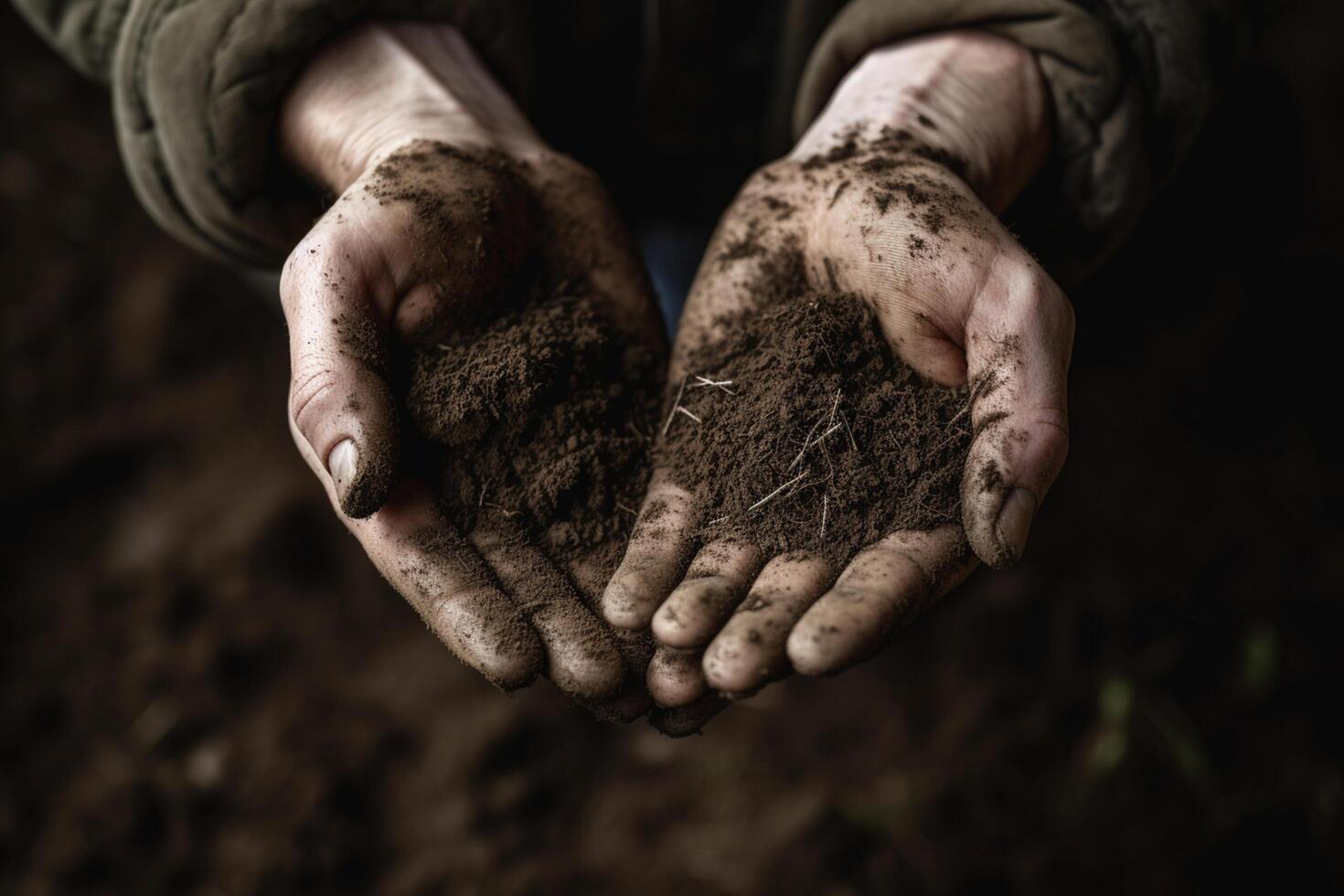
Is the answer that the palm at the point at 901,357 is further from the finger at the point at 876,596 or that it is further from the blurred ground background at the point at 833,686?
the blurred ground background at the point at 833,686

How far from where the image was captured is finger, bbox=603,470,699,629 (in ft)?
4.21

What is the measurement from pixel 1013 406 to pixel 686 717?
1.90ft

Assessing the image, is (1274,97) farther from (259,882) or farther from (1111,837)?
(259,882)

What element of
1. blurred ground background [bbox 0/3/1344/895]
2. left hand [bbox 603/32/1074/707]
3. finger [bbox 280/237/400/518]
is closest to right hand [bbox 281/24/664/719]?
finger [bbox 280/237/400/518]

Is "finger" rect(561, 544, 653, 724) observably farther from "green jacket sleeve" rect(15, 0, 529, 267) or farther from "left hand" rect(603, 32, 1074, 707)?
"green jacket sleeve" rect(15, 0, 529, 267)

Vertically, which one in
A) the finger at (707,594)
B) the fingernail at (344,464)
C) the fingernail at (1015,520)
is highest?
the fingernail at (1015,520)

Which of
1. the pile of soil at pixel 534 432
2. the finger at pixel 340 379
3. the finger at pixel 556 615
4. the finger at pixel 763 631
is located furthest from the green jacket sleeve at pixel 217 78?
the finger at pixel 763 631

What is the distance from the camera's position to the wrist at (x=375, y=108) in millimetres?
1625

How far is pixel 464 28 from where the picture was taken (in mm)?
1777

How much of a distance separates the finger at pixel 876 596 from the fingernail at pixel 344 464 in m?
0.58

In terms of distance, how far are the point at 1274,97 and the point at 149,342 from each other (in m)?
3.14

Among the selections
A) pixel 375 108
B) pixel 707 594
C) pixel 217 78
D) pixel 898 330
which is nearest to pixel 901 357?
pixel 898 330

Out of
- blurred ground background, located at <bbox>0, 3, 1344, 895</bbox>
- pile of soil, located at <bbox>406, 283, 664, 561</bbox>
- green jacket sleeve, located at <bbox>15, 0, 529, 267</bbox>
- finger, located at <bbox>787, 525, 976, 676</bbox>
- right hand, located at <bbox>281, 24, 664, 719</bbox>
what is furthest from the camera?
blurred ground background, located at <bbox>0, 3, 1344, 895</bbox>

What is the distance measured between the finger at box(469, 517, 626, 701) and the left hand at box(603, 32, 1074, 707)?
0.04m
